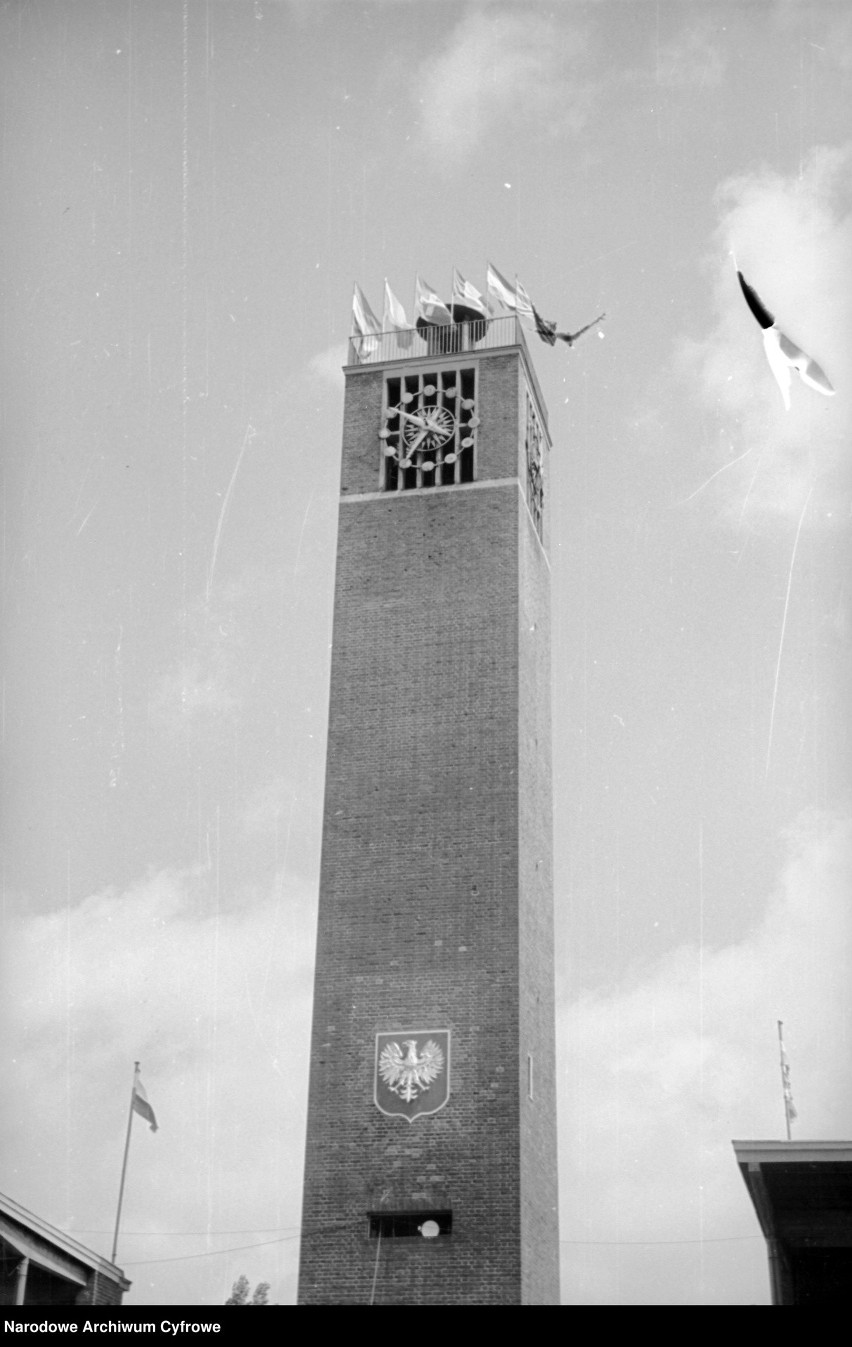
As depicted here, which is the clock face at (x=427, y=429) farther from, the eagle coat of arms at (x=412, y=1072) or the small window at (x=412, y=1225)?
the small window at (x=412, y=1225)

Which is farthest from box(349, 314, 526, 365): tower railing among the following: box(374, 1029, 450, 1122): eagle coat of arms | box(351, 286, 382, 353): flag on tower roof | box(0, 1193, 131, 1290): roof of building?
box(0, 1193, 131, 1290): roof of building

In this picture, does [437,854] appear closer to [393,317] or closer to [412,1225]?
[412,1225]

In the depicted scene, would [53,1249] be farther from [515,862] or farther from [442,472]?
[442,472]

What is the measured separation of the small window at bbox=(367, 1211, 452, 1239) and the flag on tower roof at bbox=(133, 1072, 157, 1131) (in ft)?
38.9

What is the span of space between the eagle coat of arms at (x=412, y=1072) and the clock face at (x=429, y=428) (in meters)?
13.1

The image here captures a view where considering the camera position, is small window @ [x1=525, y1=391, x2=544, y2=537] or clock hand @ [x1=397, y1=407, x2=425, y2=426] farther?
small window @ [x1=525, y1=391, x2=544, y2=537]

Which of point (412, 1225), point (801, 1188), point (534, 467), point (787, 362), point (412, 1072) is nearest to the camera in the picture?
point (787, 362)

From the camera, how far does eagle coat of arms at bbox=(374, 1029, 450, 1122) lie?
1309 inches

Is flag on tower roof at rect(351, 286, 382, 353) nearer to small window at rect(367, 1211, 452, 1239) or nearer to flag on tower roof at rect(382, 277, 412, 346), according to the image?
flag on tower roof at rect(382, 277, 412, 346)

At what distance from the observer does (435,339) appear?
41.7 meters

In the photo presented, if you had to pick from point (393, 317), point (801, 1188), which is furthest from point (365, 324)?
point (801, 1188)

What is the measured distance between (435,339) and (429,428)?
293 centimetres

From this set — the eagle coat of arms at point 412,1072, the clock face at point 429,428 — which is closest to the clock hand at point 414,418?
the clock face at point 429,428
